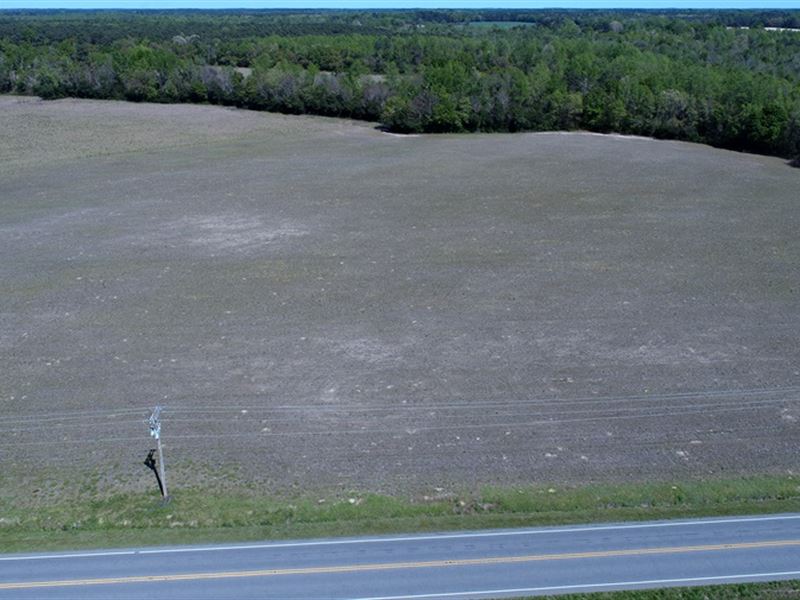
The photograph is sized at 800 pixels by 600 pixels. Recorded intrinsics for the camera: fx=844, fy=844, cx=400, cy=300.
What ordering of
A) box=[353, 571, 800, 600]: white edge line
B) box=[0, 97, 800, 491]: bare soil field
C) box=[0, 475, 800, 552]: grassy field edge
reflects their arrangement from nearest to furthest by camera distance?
1. box=[353, 571, 800, 600]: white edge line
2. box=[0, 475, 800, 552]: grassy field edge
3. box=[0, 97, 800, 491]: bare soil field

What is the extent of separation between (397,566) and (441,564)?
91 cm

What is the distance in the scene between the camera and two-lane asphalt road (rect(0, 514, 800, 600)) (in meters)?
16.8

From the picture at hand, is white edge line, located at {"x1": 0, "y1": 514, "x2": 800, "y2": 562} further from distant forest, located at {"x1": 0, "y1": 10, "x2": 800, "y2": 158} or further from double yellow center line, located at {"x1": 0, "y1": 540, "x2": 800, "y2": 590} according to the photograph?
distant forest, located at {"x1": 0, "y1": 10, "x2": 800, "y2": 158}

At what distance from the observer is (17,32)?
153500 mm

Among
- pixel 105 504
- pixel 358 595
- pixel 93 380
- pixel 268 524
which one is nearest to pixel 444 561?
pixel 358 595

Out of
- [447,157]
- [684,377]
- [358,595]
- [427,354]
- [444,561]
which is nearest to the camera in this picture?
[358,595]

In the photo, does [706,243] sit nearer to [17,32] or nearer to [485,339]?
[485,339]

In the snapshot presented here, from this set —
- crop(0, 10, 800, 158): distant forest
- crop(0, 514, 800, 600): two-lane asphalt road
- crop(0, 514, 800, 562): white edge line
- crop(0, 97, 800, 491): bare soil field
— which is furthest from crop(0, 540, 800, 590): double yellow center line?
crop(0, 10, 800, 158): distant forest

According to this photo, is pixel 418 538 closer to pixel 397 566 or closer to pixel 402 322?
pixel 397 566

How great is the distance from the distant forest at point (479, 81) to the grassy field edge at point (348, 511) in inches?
1913

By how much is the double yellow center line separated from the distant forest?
5076cm

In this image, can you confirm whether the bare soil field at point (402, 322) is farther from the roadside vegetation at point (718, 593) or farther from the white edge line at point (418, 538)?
the roadside vegetation at point (718, 593)

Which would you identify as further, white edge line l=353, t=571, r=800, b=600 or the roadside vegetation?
white edge line l=353, t=571, r=800, b=600

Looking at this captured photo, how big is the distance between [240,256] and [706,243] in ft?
72.1
